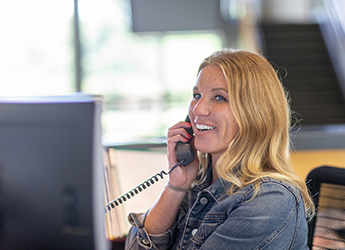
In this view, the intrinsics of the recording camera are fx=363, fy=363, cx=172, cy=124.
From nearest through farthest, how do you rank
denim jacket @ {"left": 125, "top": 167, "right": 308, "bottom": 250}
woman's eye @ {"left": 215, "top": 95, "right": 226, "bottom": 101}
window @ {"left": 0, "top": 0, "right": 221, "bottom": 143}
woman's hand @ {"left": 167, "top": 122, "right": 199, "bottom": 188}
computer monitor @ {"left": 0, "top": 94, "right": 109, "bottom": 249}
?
computer monitor @ {"left": 0, "top": 94, "right": 109, "bottom": 249}, denim jacket @ {"left": 125, "top": 167, "right": 308, "bottom": 250}, woman's eye @ {"left": 215, "top": 95, "right": 226, "bottom": 101}, woman's hand @ {"left": 167, "top": 122, "right": 199, "bottom": 188}, window @ {"left": 0, "top": 0, "right": 221, "bottom": 143}

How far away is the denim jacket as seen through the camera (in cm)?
105

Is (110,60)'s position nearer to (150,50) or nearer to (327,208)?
(150,50)

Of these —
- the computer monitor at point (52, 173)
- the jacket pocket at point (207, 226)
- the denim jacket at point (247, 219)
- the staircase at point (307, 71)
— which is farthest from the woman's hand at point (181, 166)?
the staircase at point (307, 71)

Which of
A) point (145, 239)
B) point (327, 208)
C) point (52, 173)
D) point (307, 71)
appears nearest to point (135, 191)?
point (145, 239)

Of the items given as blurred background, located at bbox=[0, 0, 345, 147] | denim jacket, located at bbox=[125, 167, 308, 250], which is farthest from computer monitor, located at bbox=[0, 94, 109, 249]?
blurred background, located at bbox=[0, 0, 345, 147]

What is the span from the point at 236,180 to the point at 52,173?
0.67 m

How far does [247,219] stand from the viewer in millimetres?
1048

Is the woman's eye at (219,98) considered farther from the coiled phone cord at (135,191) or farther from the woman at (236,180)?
the coiled phone cord at (135,191)

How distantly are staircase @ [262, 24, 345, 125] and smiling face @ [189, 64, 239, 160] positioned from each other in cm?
324

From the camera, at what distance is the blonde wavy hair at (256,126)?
1221 mm

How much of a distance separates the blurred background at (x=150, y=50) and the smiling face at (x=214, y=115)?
11.5 ft

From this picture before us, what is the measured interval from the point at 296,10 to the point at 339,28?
377 cm

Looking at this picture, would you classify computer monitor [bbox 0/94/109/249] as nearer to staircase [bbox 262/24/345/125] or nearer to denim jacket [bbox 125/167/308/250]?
denim jacket [bbox 125/167/308/250]

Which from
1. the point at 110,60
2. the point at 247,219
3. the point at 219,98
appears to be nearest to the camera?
the point at 247,219
